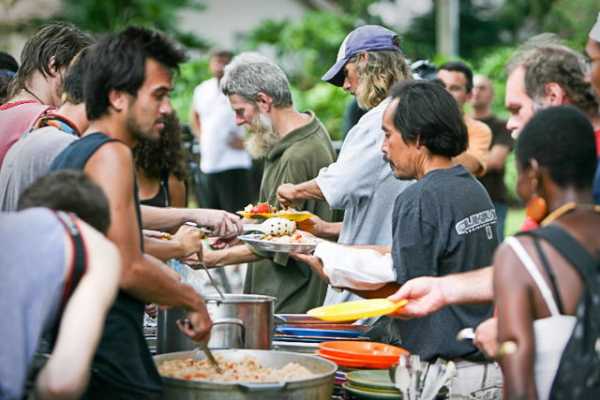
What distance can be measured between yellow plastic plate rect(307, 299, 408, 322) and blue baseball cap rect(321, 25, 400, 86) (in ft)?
6.11

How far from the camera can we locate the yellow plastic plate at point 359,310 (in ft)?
12.5

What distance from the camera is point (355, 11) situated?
30438 millimetres

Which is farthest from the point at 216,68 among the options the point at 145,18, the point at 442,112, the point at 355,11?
the point at 355,11

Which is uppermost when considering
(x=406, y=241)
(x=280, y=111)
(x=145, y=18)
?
(x=145, y=18)

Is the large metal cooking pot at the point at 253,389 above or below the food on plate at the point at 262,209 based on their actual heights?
below

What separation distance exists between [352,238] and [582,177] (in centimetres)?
208

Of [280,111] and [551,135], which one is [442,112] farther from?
[280,111]

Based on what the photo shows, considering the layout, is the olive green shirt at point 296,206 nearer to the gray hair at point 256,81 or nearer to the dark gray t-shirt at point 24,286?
the gray hair at point 256,81

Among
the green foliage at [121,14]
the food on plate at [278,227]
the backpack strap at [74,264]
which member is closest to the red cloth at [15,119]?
the food on plate at [278,227]

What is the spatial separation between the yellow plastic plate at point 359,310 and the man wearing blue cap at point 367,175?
108 cm

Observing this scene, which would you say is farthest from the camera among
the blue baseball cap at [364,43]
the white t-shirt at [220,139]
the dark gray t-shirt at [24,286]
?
the white t-shirt at [220,139]

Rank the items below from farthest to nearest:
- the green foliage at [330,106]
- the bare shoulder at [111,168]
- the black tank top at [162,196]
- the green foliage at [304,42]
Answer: the green foliage at [304,42] < the green foliage at [330,106] < the black tank top at [162,196] < the bare shoulder at [111,168]

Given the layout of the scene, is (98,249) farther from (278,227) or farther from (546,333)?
(278,227)

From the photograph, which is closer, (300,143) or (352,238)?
(352,238)
